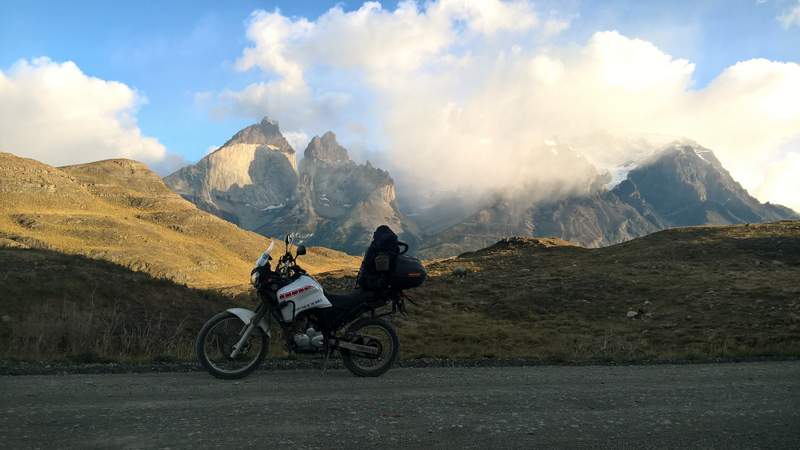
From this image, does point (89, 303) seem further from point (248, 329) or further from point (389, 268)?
point (389, 268)

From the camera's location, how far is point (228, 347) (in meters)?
8.70

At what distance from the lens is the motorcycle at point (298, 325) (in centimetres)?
867

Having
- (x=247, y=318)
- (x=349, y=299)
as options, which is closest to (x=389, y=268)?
(x=349, y=299)

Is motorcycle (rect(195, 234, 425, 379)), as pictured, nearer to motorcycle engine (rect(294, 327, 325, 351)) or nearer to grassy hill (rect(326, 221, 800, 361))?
motorcycle engine (rect(294, 327, 325, 351))

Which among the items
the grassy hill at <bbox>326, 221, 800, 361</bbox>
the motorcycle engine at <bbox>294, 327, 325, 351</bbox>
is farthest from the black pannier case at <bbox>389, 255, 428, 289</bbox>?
the grassy hill at <bbox>326, 221, 800, 361</bbox>

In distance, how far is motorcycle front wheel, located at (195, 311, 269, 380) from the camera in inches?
331

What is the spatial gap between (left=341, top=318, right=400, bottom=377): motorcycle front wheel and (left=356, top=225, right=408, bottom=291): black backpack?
0.66 m

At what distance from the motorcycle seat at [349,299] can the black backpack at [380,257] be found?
13 centimetres

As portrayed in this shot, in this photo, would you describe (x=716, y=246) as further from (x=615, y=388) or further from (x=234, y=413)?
(x=234, y=413)

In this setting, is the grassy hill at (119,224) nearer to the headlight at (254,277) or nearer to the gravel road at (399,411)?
the headlight at (254,277)

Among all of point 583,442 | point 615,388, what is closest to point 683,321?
point 615,388

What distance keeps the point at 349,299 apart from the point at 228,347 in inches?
81.1

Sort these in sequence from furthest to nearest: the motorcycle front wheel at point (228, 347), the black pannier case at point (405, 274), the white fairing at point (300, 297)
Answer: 1. the black pannier case at point (405, 274)
2. the white fairing at point (300, 297)
3. the motorcycle front wheel at point (228, 347)

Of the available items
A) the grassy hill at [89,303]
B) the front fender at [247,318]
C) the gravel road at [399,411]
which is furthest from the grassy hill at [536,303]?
the gravel road at [399,411]
